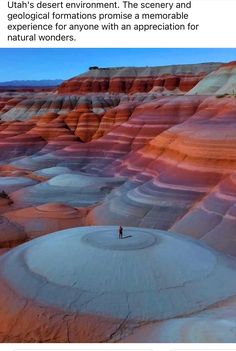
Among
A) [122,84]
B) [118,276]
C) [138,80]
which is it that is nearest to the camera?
[118,276]

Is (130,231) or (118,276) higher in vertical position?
(130,231)

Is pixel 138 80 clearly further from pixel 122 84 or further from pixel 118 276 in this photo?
pixel 118 276

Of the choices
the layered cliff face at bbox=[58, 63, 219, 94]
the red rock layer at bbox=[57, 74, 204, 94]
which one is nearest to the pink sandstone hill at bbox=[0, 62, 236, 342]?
the layered cliff face at bbox=[58, 63, 219, 94]

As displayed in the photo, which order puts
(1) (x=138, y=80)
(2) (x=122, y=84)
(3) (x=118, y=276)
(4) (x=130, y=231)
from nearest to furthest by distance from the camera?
(3) (x=118, y=276), (4) (x=130, y=231), (1) (x=138, y=80), (2) (x=122, y=84)

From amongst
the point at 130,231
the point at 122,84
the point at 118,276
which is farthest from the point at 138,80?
the point at 118,276

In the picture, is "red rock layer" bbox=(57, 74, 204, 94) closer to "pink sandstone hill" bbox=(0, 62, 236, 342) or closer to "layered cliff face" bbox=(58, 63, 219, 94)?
"layered cliff face" bbox=(58, 63, 219, 94)

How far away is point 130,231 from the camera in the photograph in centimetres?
2083

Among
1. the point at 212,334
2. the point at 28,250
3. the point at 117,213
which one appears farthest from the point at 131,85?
the point at 212,334

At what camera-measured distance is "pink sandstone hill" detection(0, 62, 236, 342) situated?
14836 mm

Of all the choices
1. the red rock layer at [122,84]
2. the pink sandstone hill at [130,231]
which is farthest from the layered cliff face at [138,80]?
the pink sandstone hill at [130,231]

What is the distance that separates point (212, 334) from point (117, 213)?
17.7 metres

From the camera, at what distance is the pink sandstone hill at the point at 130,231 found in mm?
14836

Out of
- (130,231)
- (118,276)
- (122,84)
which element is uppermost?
(122,84)

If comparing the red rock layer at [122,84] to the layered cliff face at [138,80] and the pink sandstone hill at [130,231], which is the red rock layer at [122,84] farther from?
the pink sandstone hill at [130,231]
